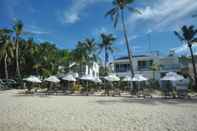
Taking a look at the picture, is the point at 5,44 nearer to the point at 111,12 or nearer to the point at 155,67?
the point at 111,12

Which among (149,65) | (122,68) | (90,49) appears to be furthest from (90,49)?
(149,65)

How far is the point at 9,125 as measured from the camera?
827 cm

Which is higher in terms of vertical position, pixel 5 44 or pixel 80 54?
pixel 5 44

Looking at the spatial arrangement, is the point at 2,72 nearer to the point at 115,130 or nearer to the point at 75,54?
the point at 75,54

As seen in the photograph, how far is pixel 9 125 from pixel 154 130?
5.67 m

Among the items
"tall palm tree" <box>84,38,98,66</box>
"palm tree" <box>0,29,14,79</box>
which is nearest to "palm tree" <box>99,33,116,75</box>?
"tall palm tree" <box>84,38,98,66</box>

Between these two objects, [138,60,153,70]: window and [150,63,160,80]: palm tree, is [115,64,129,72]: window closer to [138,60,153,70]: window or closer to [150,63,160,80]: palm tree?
[138,60,153,70]: window

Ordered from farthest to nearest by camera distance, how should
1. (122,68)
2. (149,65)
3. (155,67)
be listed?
(122,68), (149,65), (155,67)

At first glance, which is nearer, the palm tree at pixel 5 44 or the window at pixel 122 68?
the palm tree at pixel 5 44

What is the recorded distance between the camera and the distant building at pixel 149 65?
36025 mm

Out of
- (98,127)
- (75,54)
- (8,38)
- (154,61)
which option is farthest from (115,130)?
(75,54)

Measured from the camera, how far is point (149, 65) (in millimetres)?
37781

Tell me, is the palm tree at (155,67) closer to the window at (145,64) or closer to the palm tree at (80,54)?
the window at (145,64)

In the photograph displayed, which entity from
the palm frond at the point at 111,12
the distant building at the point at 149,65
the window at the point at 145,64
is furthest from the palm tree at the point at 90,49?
the palm frond at the point at 111,12
